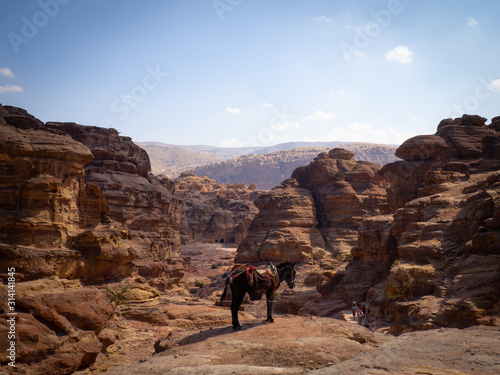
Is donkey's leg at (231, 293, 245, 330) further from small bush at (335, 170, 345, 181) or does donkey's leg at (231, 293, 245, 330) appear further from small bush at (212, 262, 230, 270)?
small bush at (335, 170, 345, 181)

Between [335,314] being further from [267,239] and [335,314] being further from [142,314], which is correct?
[267,239]

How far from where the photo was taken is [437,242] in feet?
61.9

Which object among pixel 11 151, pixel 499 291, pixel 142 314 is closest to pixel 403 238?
pixel 499 291

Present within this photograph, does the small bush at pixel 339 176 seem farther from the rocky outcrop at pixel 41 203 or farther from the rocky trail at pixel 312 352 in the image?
the rocky trail at pixel 312 352

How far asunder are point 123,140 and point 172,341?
28452mm

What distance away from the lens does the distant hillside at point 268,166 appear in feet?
580

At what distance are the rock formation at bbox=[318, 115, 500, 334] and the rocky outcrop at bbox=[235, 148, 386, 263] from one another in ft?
32.2

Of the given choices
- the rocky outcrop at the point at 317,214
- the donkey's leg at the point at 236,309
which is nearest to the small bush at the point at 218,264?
the rocky outcrop at the point at 317,214

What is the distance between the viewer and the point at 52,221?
12.7m

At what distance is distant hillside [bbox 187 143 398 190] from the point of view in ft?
580

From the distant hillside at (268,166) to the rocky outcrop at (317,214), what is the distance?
122152 mm

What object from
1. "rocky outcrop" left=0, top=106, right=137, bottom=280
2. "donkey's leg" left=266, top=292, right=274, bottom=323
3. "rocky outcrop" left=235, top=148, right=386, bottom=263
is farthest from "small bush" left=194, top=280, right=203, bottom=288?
"donkey's leg" left=266, top=292, right=274, bottom=323

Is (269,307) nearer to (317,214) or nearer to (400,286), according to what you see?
(400,286)

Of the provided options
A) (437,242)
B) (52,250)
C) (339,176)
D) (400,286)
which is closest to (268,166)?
(339,176)
